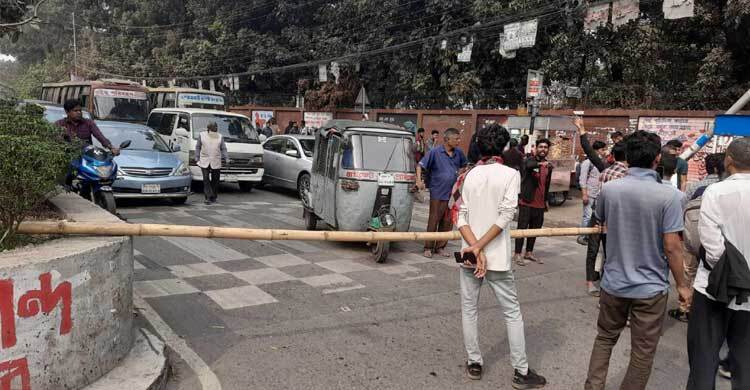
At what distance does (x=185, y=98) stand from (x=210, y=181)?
405 inches

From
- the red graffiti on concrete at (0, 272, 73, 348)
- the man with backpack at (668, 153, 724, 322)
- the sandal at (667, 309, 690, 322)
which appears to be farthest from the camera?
the sandal at (667, 309, 690, 322)

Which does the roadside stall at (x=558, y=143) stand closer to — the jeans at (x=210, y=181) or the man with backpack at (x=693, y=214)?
the jeans at (x=210, y=181)

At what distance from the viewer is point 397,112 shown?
21.3 metres

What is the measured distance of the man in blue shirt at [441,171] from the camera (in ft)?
24.1

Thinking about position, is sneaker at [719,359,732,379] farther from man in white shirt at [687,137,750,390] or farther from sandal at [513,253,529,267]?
sandal at [513,253,529,267]

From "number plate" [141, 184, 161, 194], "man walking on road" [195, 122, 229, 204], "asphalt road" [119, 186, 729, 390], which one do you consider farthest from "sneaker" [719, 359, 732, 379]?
"man walking on road" [195, 122, 229, 204]

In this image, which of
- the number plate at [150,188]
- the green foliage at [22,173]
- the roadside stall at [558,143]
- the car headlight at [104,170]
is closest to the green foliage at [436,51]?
the roadside stall at [558,143]

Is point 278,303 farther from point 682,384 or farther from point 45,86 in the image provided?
point 45,86

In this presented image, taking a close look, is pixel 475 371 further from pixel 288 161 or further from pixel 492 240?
pixel 288 161

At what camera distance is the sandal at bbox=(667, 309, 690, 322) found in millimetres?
5316

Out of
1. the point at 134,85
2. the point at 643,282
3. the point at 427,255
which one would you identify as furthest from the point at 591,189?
A: the point at 134,85

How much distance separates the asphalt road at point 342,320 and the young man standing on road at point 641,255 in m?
0.74

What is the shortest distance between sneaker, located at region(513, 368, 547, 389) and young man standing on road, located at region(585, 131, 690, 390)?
466 millimetres

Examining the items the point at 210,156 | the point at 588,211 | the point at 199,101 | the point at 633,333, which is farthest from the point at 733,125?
the point at 199,101
